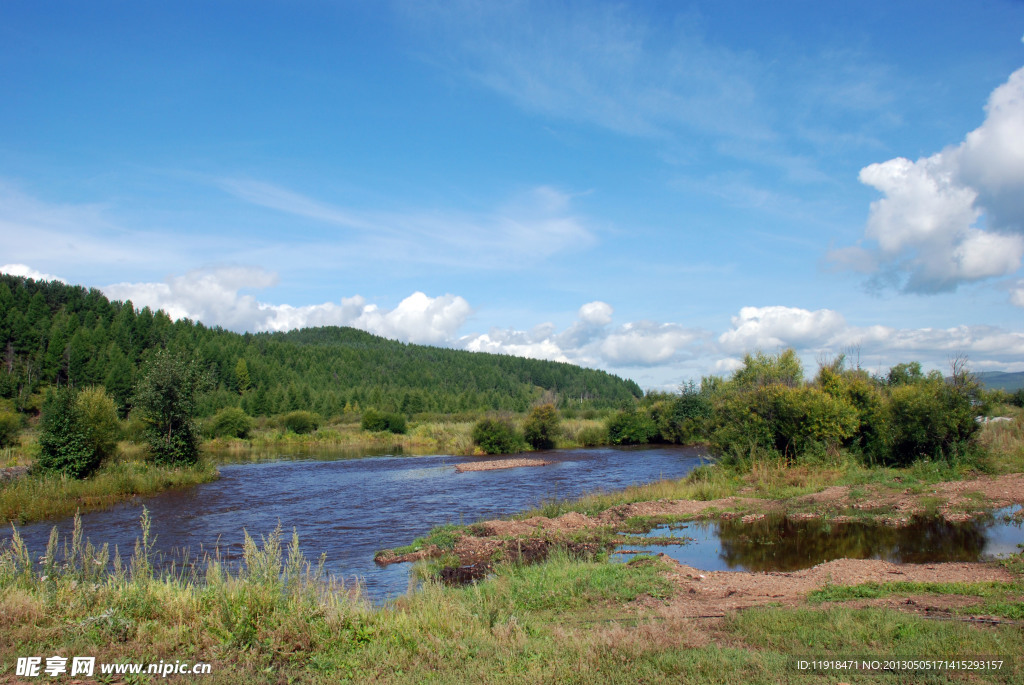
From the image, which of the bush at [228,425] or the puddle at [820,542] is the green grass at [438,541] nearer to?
the puddle at [820,542]

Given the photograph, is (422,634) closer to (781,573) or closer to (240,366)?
(781,573)

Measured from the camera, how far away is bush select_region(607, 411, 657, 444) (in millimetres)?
59906

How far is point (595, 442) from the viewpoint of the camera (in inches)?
2378

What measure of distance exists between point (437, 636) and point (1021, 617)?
703cm

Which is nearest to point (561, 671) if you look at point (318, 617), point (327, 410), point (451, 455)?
point (318, 617)

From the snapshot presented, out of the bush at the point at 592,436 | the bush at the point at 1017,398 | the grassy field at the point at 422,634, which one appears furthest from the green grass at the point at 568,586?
the bush at the point at 1017,398

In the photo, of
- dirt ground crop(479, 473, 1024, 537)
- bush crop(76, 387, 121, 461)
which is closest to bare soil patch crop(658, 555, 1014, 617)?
dirt ground crop(479, 473, 1024, 537)

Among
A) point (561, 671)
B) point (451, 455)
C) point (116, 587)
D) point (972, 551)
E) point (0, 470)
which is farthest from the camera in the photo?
point (451, 455)

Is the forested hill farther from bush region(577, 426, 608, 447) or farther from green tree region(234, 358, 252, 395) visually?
bush region(577, 426, 608, 447)

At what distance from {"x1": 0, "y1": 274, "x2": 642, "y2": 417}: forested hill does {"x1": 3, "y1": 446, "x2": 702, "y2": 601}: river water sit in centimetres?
2741

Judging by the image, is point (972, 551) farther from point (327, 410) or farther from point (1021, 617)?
point (327, 410)

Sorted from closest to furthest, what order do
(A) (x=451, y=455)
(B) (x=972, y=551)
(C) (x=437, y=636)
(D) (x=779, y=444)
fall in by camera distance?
(C) (x=437, y=636), (B) (x=972, y=551), (D) (x=779, y=444), (A) (x=451, y=455)

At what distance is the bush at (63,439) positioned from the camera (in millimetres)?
25469

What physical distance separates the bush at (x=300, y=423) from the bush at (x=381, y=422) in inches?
249
